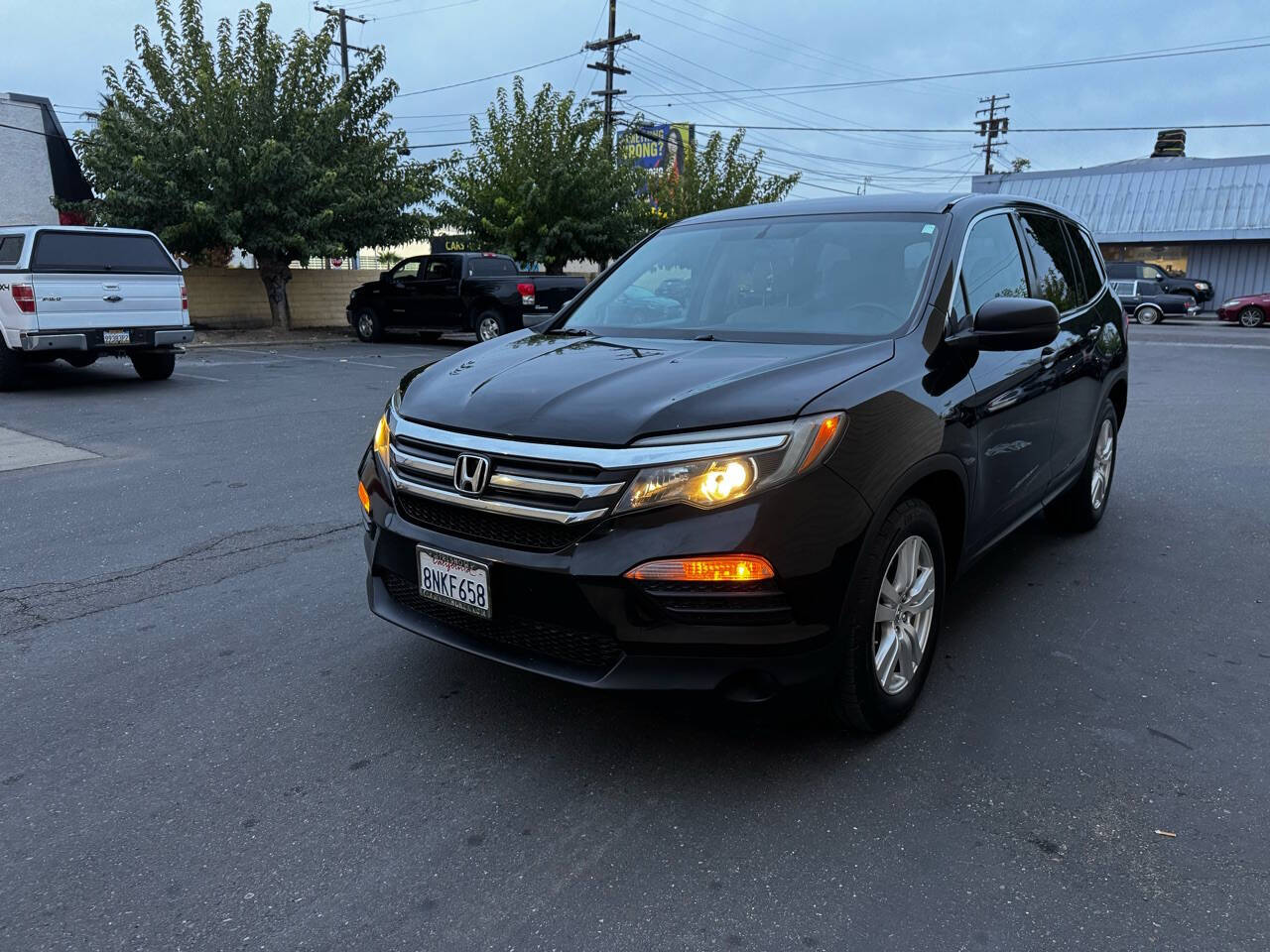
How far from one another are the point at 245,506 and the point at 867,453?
4566 millimetres

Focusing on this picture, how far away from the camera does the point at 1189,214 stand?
36.9m

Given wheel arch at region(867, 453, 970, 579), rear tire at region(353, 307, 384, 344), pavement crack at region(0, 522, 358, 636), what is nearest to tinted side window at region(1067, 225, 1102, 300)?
wheel arch at region(867, 453, 970, 579)

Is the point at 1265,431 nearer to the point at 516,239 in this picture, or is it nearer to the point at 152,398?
the point at 152,398

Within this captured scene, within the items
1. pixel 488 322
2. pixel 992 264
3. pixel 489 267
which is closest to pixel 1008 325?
pixel 992 264

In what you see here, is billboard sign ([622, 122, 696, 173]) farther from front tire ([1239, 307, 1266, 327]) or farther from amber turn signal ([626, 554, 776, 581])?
amber turn signal ([626, 554, 776, 581])

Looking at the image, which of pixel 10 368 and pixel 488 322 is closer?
pixel 10 368

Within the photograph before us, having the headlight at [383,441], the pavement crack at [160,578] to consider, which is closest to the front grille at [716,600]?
the headlight at [383,441]

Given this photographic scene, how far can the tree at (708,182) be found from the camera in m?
34.9

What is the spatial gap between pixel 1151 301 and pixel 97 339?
30956 mm

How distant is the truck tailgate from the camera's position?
36.0 feet

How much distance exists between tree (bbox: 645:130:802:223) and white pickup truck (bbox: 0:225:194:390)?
23.9 metres

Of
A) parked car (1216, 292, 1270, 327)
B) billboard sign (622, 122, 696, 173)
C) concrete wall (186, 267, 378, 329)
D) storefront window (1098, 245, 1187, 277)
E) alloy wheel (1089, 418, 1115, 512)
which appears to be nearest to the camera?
alloy wheel (1089, 418, 1115, 512)

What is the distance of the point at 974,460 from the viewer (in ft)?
11.6

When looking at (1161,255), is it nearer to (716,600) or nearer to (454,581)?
(716,600)
